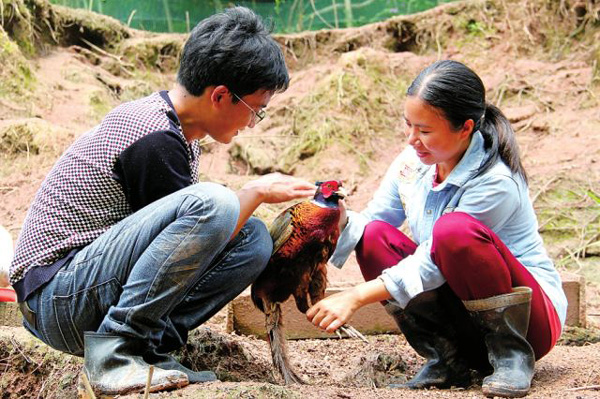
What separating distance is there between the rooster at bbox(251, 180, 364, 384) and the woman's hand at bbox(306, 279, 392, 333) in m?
0.14

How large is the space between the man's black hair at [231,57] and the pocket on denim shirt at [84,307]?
2.35ft

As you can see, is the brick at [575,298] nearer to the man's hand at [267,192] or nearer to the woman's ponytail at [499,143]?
the woman's ponytail at [499,143]

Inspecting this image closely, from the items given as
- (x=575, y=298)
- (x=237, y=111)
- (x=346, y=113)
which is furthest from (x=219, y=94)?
(x=346, y=113)

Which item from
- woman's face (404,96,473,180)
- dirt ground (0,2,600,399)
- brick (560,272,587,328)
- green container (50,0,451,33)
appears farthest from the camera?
green container (50,0,451,33)

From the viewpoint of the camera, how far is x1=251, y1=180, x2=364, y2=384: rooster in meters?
2.50

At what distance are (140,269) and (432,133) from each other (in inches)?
45.1

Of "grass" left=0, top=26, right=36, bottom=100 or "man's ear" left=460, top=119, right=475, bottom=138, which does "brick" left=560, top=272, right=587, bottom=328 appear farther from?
"grass" left=0, top=26, right=36, bottom=100

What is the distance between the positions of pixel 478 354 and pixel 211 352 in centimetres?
108

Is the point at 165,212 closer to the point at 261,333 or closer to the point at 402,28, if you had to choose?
the point at 261,333

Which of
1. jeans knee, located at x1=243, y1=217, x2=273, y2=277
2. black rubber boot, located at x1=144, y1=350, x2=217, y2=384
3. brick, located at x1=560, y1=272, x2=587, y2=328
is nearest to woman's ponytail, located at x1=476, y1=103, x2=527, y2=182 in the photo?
jeans knee, located at x1=243, y1=217, x2=273, y2=277

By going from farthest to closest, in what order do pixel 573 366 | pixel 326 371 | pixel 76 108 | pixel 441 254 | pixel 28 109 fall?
pixel 76 108
pixel 28 109
pixel 326 371
pixel 573 366
pixel 441 254

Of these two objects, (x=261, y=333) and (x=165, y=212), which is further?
(x=261, y=333)

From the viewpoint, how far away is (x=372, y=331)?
142 inches

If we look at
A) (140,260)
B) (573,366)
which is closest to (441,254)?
(573,366)
